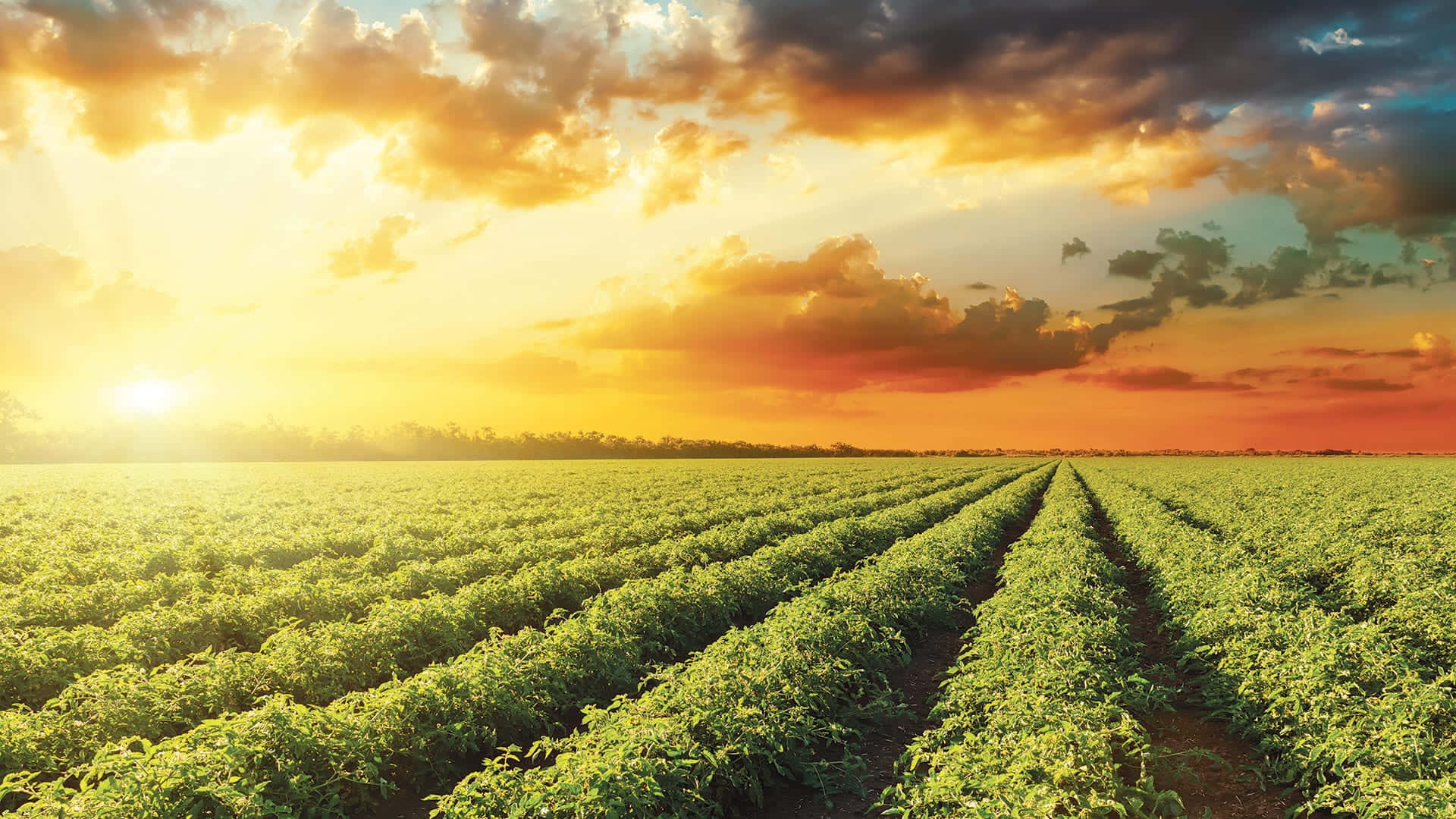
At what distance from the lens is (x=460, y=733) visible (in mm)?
8742

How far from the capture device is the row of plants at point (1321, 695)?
281 inches

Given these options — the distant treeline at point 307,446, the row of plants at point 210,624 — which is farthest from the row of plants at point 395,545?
the distant treeline at point 307,446

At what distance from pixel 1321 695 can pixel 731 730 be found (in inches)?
263

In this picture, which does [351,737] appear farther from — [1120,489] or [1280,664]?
[1120,489]

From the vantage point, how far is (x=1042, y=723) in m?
7.72

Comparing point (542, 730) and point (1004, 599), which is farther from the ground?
point (1004, 599)

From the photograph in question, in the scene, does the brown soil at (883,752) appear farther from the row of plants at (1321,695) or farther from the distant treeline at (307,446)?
the distant treeline at (307,446)

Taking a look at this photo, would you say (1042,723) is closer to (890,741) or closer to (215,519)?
(890,741)

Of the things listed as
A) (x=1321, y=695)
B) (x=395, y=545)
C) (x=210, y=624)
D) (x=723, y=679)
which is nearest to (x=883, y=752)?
(x=723, y=679)

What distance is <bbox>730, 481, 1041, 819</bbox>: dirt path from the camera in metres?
8.19

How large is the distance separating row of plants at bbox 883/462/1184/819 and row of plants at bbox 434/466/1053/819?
110 centimetres

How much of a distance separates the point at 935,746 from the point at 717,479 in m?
46.4

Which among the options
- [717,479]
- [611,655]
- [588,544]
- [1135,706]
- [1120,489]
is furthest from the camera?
[717,479]

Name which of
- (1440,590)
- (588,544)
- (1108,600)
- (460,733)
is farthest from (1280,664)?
(588,544)
